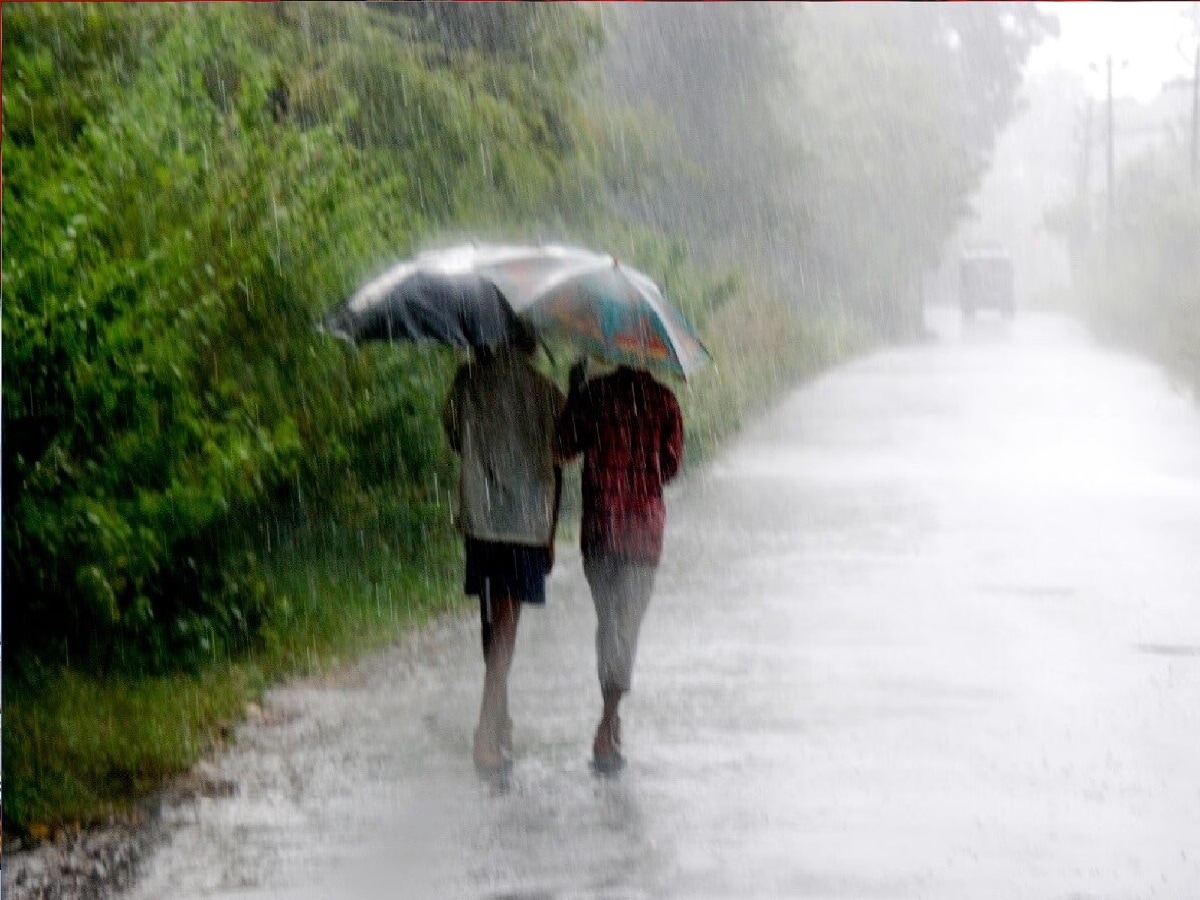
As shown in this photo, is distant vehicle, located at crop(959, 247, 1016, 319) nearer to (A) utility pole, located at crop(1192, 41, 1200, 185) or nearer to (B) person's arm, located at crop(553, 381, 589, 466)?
(A) utility pole, located at crop(1192, 41, 1200, 185)

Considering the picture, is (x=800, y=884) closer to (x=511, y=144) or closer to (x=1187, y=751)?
(x=1187, y=751)

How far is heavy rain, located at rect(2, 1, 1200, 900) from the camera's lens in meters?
7.70

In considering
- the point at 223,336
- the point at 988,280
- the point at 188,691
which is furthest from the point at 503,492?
the point at 988,280

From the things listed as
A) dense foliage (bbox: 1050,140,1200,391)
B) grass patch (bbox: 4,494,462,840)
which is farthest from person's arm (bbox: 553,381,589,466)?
dense foliage (bbox: 1050,140,1200,391)

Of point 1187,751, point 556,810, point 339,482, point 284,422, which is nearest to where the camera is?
point 556,810

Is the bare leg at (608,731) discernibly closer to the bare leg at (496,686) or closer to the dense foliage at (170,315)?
the bare leg at (496,686)

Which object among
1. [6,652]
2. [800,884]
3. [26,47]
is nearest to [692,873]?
[800,884]

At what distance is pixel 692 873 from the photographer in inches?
281

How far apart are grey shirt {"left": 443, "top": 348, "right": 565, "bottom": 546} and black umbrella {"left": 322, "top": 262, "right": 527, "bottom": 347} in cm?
15

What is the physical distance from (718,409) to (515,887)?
18824mm

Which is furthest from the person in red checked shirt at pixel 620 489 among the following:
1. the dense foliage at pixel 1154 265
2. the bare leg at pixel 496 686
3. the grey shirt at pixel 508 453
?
the dense foliage at pixel 1154 265

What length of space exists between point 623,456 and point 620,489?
0.13m

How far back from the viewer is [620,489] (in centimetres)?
848

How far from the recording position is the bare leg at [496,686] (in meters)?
8.66
